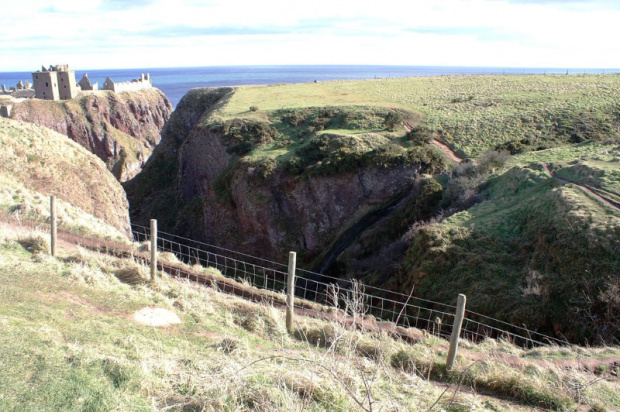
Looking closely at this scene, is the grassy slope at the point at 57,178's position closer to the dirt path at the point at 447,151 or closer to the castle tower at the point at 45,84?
the dirt path at the point at 447,151

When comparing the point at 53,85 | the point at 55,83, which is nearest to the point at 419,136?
the point at 53,85

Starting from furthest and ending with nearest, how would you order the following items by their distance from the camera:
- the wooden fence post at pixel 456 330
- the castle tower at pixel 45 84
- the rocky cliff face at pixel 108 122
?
1. the castle tower at pixel 45 84
2. the rocky cliff face at pixel 108 122
3. the wooden fence post at pixel 456 330

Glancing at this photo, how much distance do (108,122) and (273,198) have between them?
70.8m

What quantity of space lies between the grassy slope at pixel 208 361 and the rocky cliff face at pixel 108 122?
226 feet

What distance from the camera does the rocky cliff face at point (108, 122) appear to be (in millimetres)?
74375

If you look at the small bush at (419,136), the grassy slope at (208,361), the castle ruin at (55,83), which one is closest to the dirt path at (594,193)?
the grassy slope at (208,361)

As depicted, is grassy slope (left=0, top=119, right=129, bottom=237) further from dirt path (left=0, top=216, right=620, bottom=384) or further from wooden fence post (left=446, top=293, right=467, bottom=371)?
wooden fence post (left=446, top=293, right=467, bottom=371)

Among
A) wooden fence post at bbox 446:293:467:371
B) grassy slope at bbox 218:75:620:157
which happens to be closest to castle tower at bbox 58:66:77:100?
grassy slope at bbox 218:75:620:157

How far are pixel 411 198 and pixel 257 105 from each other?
23856 millimetres

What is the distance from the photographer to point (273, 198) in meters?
28.5

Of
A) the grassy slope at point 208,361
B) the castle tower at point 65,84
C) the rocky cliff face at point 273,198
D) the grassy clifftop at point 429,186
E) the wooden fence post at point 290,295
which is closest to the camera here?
the grassy slope at point 208,361

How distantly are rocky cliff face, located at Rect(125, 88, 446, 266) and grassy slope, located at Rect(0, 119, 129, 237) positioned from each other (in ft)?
25.6

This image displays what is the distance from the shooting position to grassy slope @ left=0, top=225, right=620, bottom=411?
206 inches

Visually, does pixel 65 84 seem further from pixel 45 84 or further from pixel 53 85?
pixel 45 84
